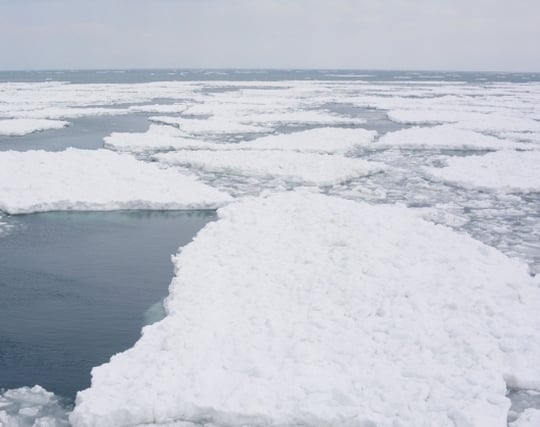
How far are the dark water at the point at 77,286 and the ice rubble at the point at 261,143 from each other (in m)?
8.46

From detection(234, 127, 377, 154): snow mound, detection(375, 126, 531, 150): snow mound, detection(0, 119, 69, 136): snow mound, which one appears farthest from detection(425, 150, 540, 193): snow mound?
detection(0, 119, 69, 136): snow mound

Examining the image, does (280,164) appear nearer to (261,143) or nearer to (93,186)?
(261,143)

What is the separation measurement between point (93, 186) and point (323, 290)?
27.4 ft

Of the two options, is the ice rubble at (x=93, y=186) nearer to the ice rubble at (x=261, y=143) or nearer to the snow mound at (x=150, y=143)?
the snow mound at (x=150, y=143)

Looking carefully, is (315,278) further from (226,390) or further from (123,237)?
(123,237)

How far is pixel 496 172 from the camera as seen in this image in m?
17.2

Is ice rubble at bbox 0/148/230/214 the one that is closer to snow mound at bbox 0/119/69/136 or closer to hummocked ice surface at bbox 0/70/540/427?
hummocked ice surface at bbox 0/70/540/427

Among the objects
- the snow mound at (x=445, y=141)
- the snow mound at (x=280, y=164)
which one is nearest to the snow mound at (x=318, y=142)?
the snow mound at (x=445, y=141)

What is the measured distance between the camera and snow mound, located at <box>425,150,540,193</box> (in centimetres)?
1576

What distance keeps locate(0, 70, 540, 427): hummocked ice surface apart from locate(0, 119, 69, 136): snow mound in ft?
27.0

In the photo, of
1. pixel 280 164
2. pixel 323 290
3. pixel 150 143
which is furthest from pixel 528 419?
pixel 150 143

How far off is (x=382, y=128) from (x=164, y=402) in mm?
25027

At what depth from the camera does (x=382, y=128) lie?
29.1 m

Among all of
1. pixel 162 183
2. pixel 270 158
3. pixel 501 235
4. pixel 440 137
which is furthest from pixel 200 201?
pixel 440 137
